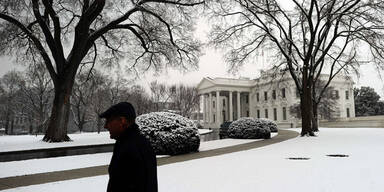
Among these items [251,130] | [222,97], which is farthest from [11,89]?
[222,97]

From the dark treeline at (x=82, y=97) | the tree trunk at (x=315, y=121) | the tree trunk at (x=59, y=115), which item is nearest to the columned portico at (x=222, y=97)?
the dark treeline at (x=82, y=97)

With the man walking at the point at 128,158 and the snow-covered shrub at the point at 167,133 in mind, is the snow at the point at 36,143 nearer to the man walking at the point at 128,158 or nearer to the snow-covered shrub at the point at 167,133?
the snow-covered shrub at the point at 167,133

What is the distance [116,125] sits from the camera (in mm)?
2447

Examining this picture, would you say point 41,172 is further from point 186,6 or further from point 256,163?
point 186,6

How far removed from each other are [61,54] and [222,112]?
6549 cm

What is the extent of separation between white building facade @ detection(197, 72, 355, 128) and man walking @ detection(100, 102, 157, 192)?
56092mm

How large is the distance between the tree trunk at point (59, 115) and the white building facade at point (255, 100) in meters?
44.9

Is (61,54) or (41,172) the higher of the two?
(61,54)

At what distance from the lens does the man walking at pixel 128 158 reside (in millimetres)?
2268

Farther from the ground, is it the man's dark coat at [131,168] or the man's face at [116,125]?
the man's face at [116,125]

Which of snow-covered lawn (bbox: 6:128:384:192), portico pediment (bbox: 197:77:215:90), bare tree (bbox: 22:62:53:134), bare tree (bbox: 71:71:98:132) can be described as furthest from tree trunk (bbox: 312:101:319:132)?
portico pediment (bbox: 197:77:215:90)

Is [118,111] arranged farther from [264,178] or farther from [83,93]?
[83,93]

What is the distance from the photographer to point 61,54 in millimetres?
19656

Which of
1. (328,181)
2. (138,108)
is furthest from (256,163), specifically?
(138,108)
